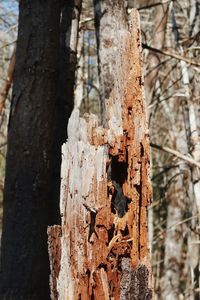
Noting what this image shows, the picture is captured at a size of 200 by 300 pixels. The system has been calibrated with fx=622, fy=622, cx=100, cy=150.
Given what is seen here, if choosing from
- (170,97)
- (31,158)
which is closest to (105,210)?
(31,158)

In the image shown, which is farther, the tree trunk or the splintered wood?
the tree trunk

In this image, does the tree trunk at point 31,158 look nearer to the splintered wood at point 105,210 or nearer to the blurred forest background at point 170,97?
the blurred forest background at point 170,97

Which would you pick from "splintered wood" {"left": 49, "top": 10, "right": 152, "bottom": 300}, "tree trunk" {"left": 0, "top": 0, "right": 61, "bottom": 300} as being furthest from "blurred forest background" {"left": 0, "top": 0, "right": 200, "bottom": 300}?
"splintered wood" {"left": 49, "top": 10, "right": 152, "bottom": 300}

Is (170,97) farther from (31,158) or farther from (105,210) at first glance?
(105,210)

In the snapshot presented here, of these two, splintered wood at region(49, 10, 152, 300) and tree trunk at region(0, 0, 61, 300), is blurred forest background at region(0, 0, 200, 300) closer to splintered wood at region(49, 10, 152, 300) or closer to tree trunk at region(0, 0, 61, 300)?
tree trunk at region(0, 0, 61, 300)

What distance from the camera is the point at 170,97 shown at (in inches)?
180

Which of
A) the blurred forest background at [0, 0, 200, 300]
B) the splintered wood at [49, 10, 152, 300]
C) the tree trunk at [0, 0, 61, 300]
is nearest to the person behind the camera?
the splintered wood at [49, 10, 152, 300]

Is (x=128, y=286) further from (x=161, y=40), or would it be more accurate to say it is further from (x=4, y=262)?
(x=161, y=40)

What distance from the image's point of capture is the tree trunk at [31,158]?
301cm

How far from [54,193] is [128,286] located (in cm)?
127

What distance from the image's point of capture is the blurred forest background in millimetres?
4872

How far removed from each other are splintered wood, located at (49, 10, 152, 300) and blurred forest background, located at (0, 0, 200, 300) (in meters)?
1.96

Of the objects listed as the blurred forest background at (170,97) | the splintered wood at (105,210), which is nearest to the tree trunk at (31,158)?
the blurred forest background at (170,97)

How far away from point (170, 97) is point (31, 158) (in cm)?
170
